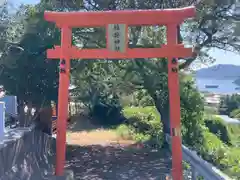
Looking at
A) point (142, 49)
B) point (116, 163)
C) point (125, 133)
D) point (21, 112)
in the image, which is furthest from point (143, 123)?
point (142, 49)

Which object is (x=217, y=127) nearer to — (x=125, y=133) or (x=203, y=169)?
(x=125, y=133)

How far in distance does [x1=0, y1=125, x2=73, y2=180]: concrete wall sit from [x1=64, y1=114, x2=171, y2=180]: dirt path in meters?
0.88

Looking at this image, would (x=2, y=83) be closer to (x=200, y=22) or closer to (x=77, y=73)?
(x=77, y=73)

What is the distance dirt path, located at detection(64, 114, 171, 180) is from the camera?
395 inches

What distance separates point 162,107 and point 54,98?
425 centimetres

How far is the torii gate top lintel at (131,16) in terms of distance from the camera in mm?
8633

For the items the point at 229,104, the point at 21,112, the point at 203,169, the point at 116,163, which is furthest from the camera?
the point at 229,104

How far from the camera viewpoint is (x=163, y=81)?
13391mm

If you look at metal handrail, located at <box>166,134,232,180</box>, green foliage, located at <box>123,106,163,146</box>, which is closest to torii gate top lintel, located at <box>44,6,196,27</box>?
metal handrail, located at <box>166,134,232,180</box>

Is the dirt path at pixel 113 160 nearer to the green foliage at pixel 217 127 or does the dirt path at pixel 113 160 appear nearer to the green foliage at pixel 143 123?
the green foliage at pixel 143 123

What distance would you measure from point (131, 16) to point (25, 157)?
3.74 m

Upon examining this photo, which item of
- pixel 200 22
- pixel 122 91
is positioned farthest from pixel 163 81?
pixel 200 22

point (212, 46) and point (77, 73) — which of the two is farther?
point (212, 46)

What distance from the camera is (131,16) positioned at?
28.4ft
